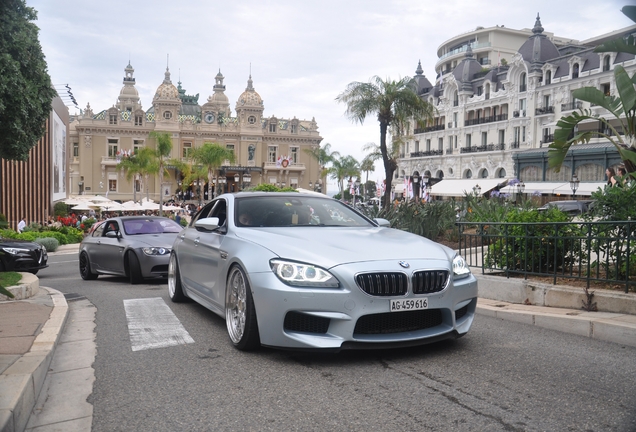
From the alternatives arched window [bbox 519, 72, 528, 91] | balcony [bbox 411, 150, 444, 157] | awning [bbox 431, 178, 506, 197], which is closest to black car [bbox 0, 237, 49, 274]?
awning [bbox 431, 178, 506, 197]

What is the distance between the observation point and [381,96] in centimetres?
2330

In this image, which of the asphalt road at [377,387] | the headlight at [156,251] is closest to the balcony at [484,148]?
the headlight at [156,251]

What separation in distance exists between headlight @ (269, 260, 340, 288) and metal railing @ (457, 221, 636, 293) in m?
3.52

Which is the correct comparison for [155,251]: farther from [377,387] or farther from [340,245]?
[377,387]

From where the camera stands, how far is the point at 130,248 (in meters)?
11.0

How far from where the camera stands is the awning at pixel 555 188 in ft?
149

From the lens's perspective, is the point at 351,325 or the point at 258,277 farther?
the point at 258,277

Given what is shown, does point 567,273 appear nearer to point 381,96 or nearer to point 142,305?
point 142,305

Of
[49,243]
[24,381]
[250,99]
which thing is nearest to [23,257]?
[24,381]

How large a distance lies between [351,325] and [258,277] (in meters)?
0.90

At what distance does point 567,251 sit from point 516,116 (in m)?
54.8

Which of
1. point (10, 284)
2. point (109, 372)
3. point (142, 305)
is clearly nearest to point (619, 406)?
point (109, 372)

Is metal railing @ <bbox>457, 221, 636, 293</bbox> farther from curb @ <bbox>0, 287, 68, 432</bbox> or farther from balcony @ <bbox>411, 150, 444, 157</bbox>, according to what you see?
balcony @ <bbox>411, 150, 444, 157</bbox>

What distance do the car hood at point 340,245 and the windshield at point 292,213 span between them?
0.36 m
